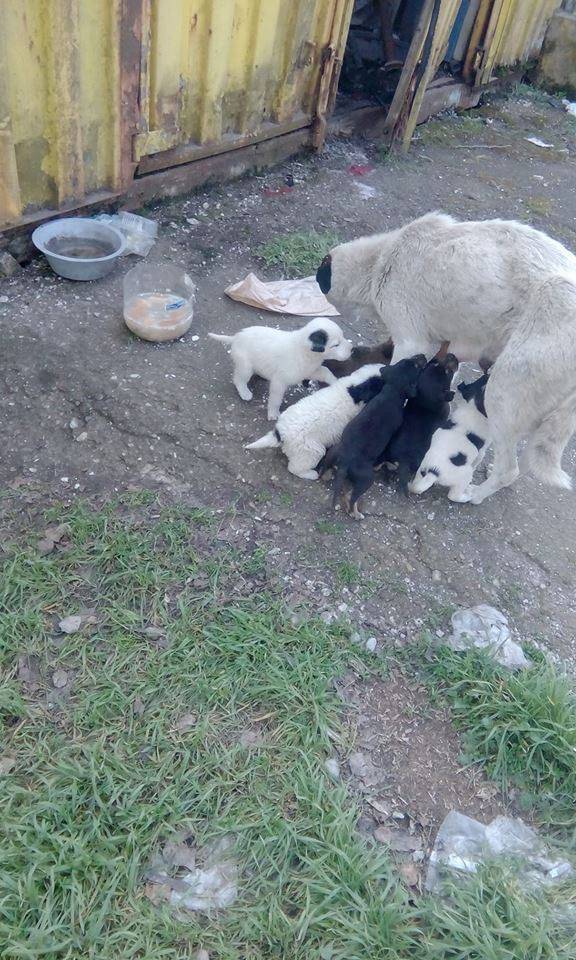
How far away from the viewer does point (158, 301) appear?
16.7ft

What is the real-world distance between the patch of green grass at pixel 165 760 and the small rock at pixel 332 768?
37 mm

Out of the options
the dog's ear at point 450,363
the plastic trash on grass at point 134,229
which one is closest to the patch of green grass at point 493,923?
the dog's ear at point 450,363

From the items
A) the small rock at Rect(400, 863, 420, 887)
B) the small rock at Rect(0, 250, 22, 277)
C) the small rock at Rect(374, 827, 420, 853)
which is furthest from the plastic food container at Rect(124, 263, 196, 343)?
the small rock at Rect(400, 863, 420, 887)

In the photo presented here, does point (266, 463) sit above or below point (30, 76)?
below

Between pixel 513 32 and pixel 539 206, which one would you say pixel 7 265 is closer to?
pixel 539 206

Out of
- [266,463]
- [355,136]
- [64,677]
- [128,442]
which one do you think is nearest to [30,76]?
[128,442]

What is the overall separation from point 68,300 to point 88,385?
3.25ft

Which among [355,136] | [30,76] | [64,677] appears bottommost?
Result: [64,677]

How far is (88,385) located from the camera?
445cm

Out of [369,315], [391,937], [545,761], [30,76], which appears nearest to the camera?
[391,937]

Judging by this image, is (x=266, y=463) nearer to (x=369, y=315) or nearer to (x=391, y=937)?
(x=369, y=315)

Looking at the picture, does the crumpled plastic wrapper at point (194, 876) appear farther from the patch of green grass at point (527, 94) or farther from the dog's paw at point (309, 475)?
the patch of green grass at point (527, 94)

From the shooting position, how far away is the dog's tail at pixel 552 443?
372 cm

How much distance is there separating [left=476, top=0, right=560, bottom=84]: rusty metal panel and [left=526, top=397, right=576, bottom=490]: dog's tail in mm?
7647
